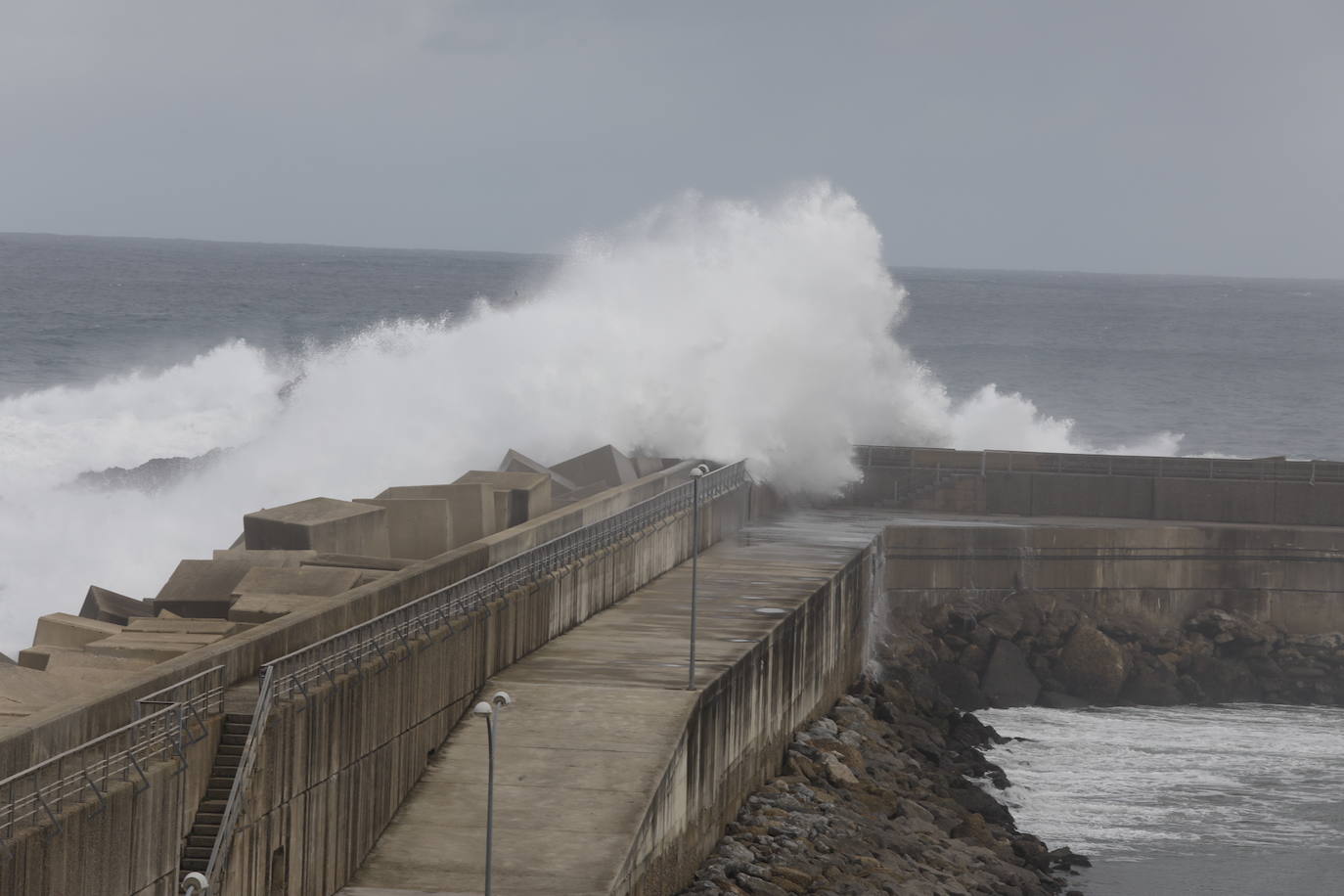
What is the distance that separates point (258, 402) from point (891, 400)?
1663 cm

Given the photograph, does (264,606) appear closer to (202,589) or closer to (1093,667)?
(202,589)

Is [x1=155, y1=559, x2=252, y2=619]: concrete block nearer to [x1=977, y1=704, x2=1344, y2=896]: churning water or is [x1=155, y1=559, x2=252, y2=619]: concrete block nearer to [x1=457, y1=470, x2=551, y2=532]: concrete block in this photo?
[x1=457, y1=470, x2=551, y2=532]: concrete block

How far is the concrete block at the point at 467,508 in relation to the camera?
21844 millimetres

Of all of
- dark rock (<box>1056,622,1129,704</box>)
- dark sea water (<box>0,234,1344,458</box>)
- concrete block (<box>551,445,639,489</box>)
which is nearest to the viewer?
dark rock (<box>1056,622,1129,704</box>)

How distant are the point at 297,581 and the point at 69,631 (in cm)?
195

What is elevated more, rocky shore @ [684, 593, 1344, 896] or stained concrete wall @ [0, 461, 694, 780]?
stained concrete wall @ [0, 461, 694, 780]

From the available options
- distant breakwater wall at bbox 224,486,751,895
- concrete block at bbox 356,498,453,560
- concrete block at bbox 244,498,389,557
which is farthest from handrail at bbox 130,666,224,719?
concrete block at bbox 356,498,453,560

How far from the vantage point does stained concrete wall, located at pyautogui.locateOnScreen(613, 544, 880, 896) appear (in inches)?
579

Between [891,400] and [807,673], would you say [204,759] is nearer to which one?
[807,673]

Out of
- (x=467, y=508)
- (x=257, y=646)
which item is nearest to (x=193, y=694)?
(x=257, y=646)

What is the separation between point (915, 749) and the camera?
22.0m

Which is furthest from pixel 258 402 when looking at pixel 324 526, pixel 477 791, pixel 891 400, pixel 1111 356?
pixel 1111 356

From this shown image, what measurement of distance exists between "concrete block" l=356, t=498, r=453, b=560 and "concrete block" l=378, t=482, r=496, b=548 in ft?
0.95

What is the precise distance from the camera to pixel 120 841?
10594 mm
